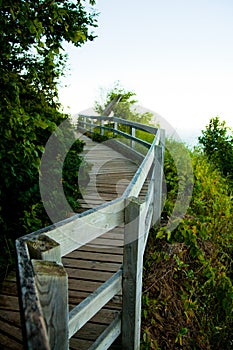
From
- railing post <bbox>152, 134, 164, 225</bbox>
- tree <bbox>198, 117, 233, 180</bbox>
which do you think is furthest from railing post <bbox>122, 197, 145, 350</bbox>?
tree <bbox>198, 117, 233, 180</bbox>

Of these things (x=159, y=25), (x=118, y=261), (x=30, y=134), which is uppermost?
(x=159, y=25)

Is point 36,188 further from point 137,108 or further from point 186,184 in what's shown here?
point 137,108

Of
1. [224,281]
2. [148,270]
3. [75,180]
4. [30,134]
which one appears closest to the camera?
[30,134]

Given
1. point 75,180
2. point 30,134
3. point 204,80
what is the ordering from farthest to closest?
point 204,80 < point 75,180 < point 30,134

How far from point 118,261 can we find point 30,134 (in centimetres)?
167

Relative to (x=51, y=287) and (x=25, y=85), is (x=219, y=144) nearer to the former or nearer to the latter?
(x=25, y=85)

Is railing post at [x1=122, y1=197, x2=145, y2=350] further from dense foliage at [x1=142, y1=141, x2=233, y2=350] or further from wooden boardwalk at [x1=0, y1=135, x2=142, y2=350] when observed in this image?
dense foliage at [x1=142, y1=141, x2=233, y2=350]

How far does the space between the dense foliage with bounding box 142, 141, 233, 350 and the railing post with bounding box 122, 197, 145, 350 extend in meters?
0.63

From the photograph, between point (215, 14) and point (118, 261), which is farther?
point (215, 14)

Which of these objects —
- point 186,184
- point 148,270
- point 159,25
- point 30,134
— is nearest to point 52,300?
point 30,134

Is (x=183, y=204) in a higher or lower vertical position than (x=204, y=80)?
lower

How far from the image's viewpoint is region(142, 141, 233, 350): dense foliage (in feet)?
12.6

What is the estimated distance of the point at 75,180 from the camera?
604 cm

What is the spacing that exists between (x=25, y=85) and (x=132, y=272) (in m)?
2.54
